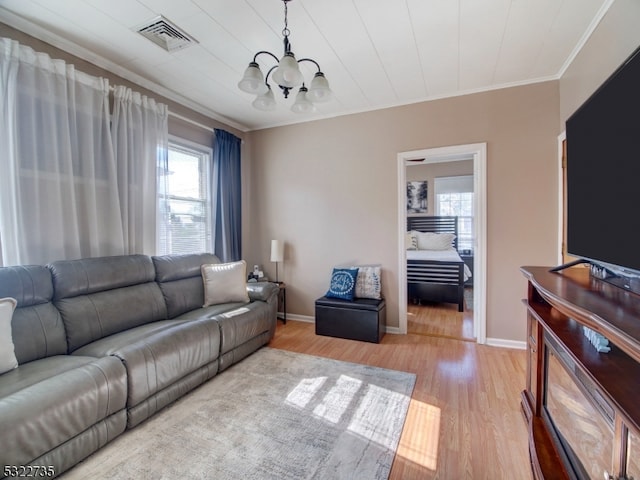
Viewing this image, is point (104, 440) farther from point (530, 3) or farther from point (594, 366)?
point (530, 3)

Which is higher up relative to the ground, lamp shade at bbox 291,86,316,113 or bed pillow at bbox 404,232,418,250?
lamp shade at bbox 291,86,316,113

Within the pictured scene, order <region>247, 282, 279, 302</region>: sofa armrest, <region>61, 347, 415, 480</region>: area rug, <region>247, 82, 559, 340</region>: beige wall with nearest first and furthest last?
1. <region>61, 347, 415, 480</region>: area rug
2. <region>247, 82, 559, 340</region>: beige wall
3. <region>247, 282, 279, 302</region>: sofa armrest

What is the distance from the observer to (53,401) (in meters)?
1.37

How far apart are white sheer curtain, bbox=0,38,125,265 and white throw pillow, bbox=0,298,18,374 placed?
526mm

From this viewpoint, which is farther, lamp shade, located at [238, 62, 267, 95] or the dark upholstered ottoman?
the dark upholstered ottoman

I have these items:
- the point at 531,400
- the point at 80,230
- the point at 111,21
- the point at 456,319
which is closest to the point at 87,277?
the point at 80,230

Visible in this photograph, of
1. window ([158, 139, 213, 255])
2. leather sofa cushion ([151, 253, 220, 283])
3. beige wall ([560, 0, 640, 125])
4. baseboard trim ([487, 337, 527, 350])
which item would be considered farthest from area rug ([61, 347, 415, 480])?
beige wall ([560, 0, 640, 125])

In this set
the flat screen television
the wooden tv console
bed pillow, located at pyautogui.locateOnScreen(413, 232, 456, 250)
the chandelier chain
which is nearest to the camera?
the wooden tv console

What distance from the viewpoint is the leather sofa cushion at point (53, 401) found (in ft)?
4.10

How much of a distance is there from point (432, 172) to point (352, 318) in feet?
14.3

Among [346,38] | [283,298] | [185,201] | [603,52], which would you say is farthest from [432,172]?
[185,201]

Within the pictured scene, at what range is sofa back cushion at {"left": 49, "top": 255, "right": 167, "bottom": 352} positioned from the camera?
200 centimetres

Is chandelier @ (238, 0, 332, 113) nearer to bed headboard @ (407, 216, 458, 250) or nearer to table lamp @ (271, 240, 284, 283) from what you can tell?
table lamp @ (271, 240, 284, 283)

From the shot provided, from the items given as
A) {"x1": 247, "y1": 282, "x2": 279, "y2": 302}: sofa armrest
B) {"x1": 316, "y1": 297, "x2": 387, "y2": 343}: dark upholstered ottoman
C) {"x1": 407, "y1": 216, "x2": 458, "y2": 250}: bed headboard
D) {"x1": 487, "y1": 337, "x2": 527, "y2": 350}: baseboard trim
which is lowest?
{"x1": 487, "y1": 337, "x2": 527, "y2": 350}: baseboard trim
